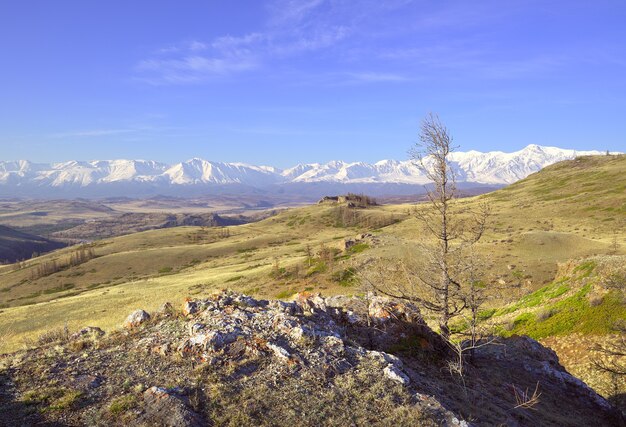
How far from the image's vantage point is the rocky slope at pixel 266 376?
31.6 ft

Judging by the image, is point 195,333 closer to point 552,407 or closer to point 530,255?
point 552,407

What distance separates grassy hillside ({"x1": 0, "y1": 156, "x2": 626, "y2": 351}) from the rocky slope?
5093mm

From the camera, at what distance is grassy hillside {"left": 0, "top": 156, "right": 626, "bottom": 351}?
4866cm

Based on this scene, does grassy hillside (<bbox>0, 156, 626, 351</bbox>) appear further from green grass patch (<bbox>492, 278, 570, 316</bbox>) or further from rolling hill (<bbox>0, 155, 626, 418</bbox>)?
green grass patch (<bbox>492, 278, 570, 316</bbox>)

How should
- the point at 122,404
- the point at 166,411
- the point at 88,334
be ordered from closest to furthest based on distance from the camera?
the point at 166,411 → the point at 122,404 → the point at 88,334

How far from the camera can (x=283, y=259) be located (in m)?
83.1

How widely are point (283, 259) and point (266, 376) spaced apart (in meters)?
72.4

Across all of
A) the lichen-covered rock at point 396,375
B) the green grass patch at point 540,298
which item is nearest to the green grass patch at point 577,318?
the green grass patch at point 540,298

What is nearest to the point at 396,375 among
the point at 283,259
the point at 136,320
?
the point at 136,320

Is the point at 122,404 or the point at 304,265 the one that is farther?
the point at 304,265

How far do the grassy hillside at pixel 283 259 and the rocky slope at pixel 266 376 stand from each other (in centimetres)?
509

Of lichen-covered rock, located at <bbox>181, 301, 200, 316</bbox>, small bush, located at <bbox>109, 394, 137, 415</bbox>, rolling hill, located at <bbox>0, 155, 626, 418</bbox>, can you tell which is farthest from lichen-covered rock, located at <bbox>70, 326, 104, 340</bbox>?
small bush, located at <bbox>109, 394, 137, 415</bbox>

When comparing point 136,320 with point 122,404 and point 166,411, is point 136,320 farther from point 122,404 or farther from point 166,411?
point 166,411

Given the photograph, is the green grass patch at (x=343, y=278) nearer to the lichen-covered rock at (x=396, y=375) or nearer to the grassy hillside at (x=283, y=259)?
the grassy hillside at (x=283, y=259)
